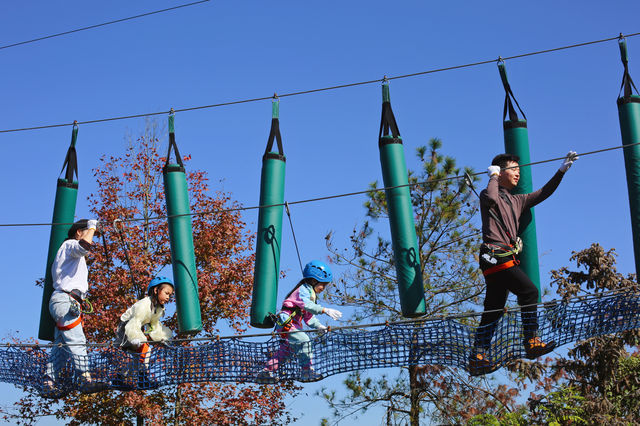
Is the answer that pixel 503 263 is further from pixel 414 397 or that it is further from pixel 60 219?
pixel 414 397

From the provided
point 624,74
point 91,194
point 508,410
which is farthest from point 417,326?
point 91,194

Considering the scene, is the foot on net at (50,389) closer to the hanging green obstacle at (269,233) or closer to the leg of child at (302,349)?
the hanging green obstacle at (269,233)

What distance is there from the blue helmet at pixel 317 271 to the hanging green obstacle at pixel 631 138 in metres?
2.68

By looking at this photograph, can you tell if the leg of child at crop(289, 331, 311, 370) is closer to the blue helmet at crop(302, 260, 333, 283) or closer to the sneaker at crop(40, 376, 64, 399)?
the blue helmet at crop(302, 260, 333, 283)

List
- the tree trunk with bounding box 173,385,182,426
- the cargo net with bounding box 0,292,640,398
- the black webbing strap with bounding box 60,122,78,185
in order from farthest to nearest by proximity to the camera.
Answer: the tree trunk with bounding box 173,385,182,426 → the black webbing strap with bounding box 60,122,78,185 → the cargo net with bounding box 0,292,640,398

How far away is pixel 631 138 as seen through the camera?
251 inches

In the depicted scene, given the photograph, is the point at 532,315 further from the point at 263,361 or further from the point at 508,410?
the point at 508,410

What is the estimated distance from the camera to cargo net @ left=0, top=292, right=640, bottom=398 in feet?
20.2

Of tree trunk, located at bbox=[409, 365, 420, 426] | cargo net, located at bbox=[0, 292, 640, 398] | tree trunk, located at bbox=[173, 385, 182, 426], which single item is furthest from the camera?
tree trunk, located at bbox=[173, 385, 182, 426]

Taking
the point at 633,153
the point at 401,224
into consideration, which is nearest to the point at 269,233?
the point at 401,224

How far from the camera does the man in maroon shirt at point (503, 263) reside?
20.4 ft

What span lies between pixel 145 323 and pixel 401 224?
2701 millimetres

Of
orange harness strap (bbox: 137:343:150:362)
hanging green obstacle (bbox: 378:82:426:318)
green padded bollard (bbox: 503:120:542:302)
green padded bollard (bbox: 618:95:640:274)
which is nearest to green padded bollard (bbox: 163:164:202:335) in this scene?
orange harness strap (bbox: 137:343:150:362)

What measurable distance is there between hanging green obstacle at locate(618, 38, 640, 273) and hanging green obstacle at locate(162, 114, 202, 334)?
12.6 feet
